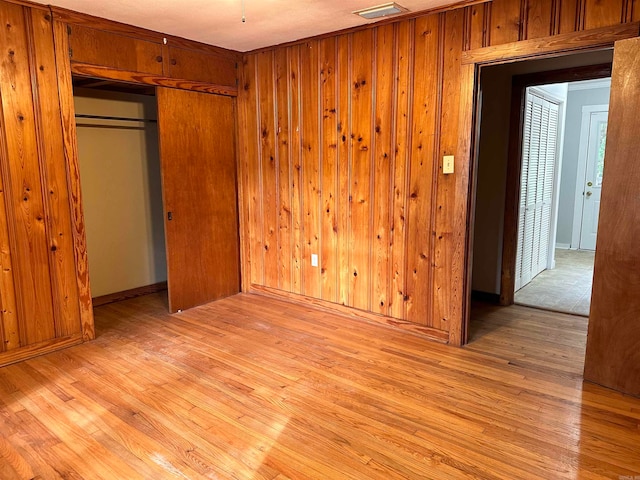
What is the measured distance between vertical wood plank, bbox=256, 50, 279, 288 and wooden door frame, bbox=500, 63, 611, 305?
7.21 ft

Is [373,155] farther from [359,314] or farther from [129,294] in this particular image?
[129,294]

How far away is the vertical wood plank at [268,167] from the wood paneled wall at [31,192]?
175 cm

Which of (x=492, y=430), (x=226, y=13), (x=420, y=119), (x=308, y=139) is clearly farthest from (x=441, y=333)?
(x=226, y=13)

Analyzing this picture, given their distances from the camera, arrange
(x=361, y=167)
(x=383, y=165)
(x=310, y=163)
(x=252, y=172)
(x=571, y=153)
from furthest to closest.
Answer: (x=571, y=153) < (x=252, y=172) < (x=310, y=163) < (x=361, y=167) < (x=383, y=165)

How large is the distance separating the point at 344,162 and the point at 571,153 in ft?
17.1

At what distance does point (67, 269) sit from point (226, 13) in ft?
7.21

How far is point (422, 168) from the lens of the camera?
3348mm

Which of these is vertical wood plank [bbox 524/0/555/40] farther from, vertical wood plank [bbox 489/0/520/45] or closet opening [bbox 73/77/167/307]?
closet opening [bbox 73/77/167/307]

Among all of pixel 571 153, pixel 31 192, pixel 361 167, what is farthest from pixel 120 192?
pixel 571 153

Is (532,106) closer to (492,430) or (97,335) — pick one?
(492,430)

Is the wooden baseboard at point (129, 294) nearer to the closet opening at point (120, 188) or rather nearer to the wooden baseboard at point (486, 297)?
the closet opening at point (120, 188)

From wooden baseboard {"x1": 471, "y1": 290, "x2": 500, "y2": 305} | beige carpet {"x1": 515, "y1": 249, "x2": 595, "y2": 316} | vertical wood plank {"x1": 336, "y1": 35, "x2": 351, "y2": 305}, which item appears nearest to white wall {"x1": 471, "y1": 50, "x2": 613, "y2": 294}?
wooden baseboard {"x1": 471, "y1": 290, "x2": 500, "y2": 305}

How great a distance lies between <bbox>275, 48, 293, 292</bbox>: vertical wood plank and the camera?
409 cm

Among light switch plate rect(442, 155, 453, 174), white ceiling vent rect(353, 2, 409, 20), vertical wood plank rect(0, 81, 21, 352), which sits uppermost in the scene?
white ceiling vent rect(353, 2, 409, 20)
